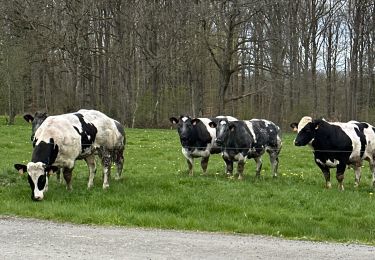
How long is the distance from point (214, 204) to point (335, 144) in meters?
5.17

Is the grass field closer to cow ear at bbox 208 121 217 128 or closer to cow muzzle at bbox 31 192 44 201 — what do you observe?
cow muzzle at bbox 31 192 44 201

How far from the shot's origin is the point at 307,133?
16500 millimetres

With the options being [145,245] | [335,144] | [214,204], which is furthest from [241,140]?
[145,245]

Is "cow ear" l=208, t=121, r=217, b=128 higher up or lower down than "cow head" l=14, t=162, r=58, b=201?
higher up

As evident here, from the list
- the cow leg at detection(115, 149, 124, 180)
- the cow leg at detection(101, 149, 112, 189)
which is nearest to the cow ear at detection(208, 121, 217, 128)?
the cow leg at detection(115, 149, 124, 180)

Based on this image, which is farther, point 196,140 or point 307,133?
point 196,140

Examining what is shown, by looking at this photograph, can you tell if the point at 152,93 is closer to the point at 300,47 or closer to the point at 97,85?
the point at 97,85

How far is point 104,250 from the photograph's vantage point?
342 inches

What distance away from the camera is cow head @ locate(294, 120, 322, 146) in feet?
54.0

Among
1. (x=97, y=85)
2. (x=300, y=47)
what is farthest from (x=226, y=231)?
(x=97, y=85)

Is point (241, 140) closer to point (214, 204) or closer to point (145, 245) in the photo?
point (214, 204)

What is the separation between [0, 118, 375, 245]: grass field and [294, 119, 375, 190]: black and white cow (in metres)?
0.71

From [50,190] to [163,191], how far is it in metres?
3.02

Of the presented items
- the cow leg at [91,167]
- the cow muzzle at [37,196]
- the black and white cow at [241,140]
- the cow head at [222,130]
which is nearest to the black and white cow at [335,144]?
the black and white cow at [241,140]
